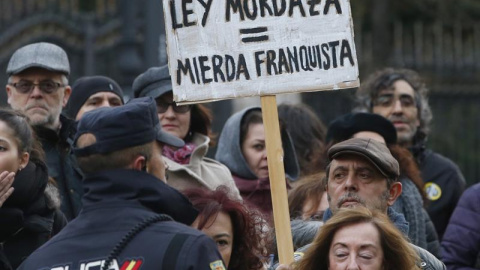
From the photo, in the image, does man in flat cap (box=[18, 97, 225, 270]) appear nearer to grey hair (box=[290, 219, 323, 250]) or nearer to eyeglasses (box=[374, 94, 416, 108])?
grey hair (box=[290, 219, 323, 250])

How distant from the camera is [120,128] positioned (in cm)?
575

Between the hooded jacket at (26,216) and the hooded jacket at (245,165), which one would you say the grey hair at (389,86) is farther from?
the hooded jacket at (26,216)

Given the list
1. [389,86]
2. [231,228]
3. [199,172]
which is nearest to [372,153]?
[231,228]

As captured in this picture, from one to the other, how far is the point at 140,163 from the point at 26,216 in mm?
1658

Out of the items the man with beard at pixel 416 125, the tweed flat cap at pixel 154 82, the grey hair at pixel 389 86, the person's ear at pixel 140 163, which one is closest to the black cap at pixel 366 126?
the man with beard at pixel 416 125

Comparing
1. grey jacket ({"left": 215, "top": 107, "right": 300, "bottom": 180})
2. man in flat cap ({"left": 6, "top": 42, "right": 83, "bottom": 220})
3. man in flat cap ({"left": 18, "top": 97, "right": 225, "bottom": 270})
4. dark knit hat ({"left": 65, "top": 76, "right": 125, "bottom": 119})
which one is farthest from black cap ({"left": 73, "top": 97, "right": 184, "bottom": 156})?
grey jacket ({"left": 215, "top": 107, "right": 300, "bottom": 180})

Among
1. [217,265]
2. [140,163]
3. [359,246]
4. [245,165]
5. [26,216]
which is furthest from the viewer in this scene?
[245,165]

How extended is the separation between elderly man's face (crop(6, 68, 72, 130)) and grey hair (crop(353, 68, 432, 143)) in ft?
7.43

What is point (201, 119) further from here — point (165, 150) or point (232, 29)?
point (232, 29)

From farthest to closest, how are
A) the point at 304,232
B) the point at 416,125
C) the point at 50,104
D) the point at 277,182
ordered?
the point at 416,125
the point at 50,104
the point at 304,232
the point at 277,182

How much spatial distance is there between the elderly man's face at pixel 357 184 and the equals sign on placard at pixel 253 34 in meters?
0.87

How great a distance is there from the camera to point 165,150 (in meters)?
8.62

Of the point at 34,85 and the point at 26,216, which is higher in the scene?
the point at 34,85

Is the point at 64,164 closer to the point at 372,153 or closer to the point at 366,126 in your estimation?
the point at 366,126
